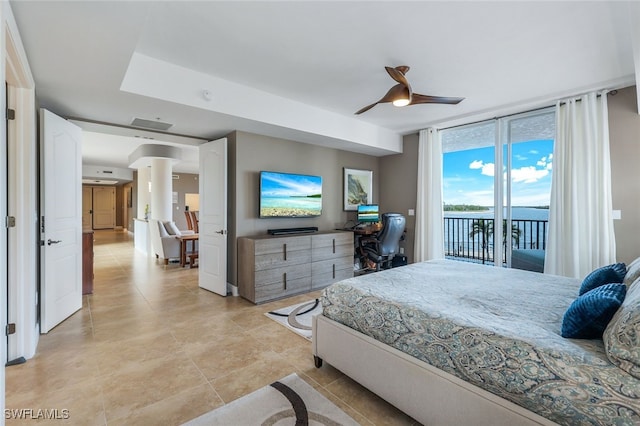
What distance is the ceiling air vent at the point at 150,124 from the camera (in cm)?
353

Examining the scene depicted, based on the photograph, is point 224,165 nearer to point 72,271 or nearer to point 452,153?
point 72,271

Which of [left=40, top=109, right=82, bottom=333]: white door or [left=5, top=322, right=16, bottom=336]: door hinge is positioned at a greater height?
[left=40, top=109, right=82, bottom=333]: white door

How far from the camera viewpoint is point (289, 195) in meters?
4.51

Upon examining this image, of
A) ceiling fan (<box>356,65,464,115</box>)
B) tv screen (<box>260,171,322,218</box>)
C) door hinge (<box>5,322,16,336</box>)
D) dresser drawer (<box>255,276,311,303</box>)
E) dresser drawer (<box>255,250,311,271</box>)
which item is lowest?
dresser drawer (<box>255,276,311,303</box>)

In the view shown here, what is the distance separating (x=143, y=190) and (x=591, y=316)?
9.86 meters

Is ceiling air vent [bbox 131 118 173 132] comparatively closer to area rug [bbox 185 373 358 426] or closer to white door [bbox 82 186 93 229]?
area rug [bbox 185 373 358 426]

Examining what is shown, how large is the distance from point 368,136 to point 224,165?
8.08 ft

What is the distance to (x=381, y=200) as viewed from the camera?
6.15 m

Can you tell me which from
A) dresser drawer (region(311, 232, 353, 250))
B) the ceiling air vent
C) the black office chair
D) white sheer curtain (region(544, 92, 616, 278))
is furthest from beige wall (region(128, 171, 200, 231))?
white sheer curtain (region(544, 92, 616, 278))

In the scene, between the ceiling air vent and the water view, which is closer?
the ceiling air vent

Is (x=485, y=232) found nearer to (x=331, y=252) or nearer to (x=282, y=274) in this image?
(x=331, y=252)

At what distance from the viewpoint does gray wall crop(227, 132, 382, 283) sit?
4.09 m

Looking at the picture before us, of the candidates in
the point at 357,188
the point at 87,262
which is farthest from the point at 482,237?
the point at 87,262

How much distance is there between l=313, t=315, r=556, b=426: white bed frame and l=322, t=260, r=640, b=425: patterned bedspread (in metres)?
0.04
